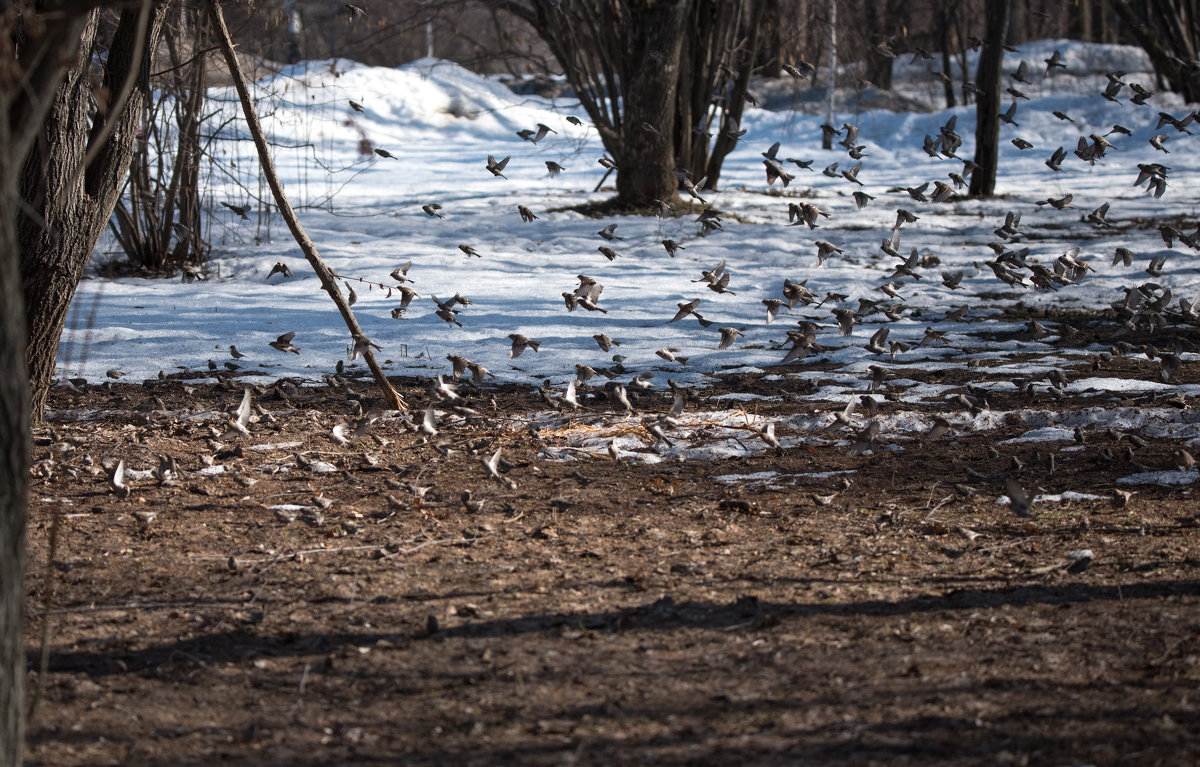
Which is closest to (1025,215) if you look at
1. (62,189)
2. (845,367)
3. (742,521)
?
(845,367)

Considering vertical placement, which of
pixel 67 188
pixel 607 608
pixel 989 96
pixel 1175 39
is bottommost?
pixel 607 608

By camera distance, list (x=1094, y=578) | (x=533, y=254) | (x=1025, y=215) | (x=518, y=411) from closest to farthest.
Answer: (x=1094, y=578) < (x=518, y=411) < (x=533, y=254) < (x=1025, y=215)

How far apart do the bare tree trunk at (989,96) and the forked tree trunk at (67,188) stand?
29.6 ft

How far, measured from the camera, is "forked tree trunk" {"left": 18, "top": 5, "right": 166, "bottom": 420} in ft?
12.9

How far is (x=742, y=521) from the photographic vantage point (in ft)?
11.6

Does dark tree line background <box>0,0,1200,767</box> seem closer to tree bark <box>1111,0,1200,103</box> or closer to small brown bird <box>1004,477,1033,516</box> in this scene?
tree bark <box>1111,0,1200,103</box>

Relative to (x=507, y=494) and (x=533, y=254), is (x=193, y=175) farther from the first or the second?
(x=507, y=494)

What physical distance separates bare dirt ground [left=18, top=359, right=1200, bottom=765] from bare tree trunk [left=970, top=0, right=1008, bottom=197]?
8502 mm

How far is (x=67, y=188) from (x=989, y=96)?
34.9 feet

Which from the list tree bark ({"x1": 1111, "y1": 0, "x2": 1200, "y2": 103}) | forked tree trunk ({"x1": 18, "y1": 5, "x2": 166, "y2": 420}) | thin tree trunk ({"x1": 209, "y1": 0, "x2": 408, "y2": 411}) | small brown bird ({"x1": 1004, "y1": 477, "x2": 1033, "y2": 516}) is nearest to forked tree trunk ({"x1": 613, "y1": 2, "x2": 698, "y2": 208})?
thin tree trunk ({"x1": 209, "y1": 0, "x2": 408, "y2": 411})

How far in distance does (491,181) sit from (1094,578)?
12384 mm

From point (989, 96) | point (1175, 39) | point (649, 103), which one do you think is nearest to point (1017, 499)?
point (649, 103)

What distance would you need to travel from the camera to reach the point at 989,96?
1183 cm

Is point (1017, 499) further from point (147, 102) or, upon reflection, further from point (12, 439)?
point (147, 102)
